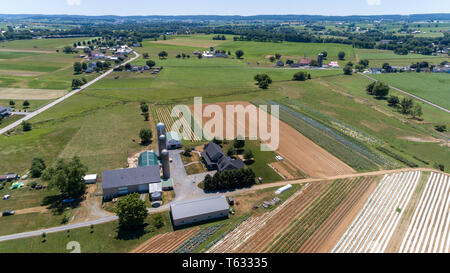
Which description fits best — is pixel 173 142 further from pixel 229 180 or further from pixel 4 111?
pixel 4 111

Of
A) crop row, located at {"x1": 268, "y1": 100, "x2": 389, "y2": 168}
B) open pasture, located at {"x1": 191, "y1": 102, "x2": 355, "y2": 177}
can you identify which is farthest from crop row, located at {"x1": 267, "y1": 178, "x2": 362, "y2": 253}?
crop row, located at {"x1": 268, "y1": 100, "x2": 389, "y2": 168}

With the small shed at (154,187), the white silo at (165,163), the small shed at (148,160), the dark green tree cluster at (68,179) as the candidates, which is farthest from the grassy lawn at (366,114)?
the dark green tree cluster at (68,179)

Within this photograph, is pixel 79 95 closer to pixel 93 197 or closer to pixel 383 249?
pixel 93 197

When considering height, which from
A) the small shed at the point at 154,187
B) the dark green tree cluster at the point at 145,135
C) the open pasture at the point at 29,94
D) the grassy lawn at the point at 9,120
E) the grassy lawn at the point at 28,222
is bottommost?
the grassy lawn at the point at 28,222

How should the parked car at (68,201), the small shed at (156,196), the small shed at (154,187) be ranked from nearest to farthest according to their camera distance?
the parked car at (68,201) < the small shed at (156,196) < the small shed at (154,187)

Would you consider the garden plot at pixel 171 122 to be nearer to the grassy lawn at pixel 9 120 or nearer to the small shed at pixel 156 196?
the small shed at pixel 156 196

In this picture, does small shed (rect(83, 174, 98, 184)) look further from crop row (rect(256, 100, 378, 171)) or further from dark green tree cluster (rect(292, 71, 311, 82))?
dark green tree cluster (rect(292, 71, 311, 82))
